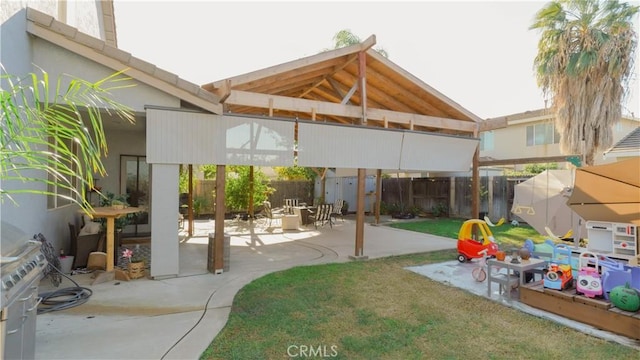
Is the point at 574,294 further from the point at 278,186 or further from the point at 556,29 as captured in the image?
the point at 278,186

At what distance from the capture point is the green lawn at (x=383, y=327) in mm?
3658

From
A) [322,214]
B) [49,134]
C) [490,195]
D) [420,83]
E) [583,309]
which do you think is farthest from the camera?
[490,195]

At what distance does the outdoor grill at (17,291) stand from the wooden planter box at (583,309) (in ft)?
19.5

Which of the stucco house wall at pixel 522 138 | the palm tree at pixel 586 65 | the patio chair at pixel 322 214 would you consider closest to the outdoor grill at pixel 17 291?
the patio chair at pixel 322 214

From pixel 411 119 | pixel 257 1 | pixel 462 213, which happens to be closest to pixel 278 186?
pixel 462 213

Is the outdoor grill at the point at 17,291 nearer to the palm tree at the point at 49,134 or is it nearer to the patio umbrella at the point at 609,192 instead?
the palm tree at the point at 49,134

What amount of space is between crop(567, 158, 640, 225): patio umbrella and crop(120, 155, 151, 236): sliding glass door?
10324 mm

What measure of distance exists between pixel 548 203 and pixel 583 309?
3887mm

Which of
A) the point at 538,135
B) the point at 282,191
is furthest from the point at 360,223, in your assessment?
A: the point at 538,135

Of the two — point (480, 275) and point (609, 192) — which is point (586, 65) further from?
point (480, 275)

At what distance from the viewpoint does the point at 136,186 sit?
34.0ft

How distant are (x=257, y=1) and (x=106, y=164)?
6291mm

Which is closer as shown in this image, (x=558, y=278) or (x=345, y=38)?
(x=558, y=278)

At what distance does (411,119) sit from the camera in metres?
9.16
